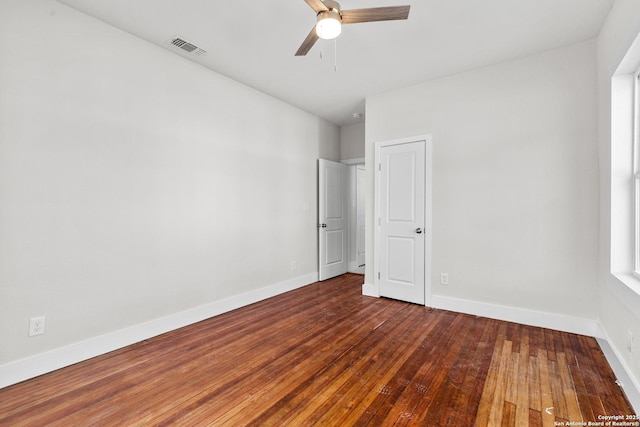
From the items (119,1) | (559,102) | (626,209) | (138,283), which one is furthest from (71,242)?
(559,102)

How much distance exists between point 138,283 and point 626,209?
4130mm

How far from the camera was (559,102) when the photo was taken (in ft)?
9.89

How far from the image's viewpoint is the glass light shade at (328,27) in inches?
78.3

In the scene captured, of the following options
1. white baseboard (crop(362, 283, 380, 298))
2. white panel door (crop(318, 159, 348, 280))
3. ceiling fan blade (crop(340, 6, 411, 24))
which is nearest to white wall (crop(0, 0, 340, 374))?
white panel door (crop(318, 159, 348, 280))

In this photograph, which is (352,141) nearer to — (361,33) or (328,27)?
(361,33)

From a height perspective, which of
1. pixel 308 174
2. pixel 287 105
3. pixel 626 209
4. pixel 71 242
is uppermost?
pixel 287 105

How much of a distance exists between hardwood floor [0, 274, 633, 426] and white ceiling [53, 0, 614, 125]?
112 inches

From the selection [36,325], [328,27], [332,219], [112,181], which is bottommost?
[36,325]

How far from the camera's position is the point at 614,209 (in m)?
2.30

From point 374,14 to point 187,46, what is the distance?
6.46ft

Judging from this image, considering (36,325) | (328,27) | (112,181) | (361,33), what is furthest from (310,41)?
(36,325)

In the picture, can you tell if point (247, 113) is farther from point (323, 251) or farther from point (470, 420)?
point (470, 420)

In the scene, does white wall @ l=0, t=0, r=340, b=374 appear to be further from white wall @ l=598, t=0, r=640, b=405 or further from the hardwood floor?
white wall @ l=598, t=0, r=640, b=405

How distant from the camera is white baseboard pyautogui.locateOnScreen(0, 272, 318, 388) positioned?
2123 millimetres
